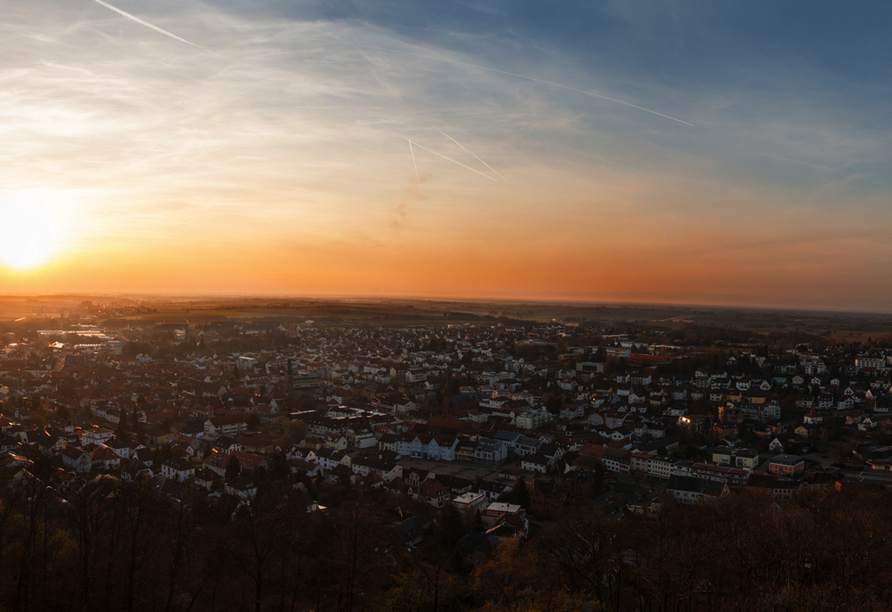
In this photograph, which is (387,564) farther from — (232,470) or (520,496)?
(232,470)

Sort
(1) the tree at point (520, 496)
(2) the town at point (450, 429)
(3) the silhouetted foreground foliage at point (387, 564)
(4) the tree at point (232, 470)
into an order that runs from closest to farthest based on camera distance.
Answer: (3) the silhouetted foreground foliage at point (387, 564) → (2) the town at point (450, 429) → (1) the tree at point (520, 496) → (4) the tree at point (232, 470)

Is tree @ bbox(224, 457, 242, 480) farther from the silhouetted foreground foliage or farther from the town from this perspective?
the silhouetted foreground foliage

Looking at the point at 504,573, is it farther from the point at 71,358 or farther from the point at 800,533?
the point at 71,358

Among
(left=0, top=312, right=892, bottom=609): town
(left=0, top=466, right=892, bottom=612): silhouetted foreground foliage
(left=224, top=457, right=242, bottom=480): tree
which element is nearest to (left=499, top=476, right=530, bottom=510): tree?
(left=0, top=312, right=892, bottom=609): town

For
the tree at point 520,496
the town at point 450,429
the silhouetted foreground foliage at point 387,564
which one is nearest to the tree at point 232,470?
the town at point 450,429

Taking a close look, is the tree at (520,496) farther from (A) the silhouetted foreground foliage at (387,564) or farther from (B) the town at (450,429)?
(A) the silhouetted foreground foliage at (387,564)

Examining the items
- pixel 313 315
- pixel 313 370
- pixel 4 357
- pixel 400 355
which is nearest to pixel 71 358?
pixel 4 357
